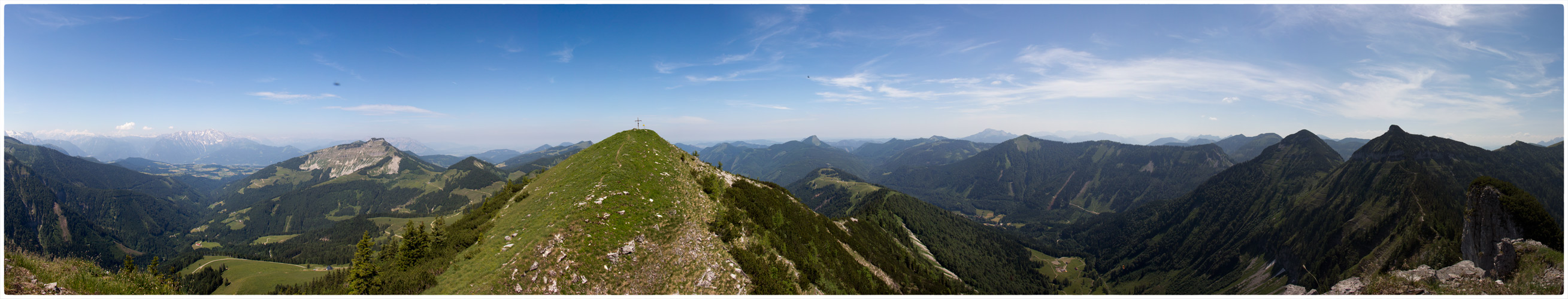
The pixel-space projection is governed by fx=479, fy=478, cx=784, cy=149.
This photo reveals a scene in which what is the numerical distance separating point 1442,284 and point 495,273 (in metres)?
72.7

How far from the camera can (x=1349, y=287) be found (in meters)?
→ 45.5

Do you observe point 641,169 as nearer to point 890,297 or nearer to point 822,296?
point 822,296

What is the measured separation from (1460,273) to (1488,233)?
17.9 feet

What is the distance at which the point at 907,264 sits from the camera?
284 feet

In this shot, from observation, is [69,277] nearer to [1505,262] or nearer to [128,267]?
[128,267]

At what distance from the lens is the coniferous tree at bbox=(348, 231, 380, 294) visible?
34844mm

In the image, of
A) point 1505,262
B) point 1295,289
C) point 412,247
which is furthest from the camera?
point 1295,289

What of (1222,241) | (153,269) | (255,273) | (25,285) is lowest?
(255,273)

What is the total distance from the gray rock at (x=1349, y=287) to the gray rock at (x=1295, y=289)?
6414 centimetres

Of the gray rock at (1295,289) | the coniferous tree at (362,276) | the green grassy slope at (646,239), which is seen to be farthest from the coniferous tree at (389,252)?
the gray rock at (1295,289)

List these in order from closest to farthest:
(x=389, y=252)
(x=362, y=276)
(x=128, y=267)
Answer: (x=128, y=267), (x=362, y=276), (x=389, y=252)

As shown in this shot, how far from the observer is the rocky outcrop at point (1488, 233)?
37719 millimetres

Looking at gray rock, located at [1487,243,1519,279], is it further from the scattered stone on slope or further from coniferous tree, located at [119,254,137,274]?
coniferous tree, located at [119,254,137,274]

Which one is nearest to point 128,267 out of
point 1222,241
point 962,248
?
point 962,248
